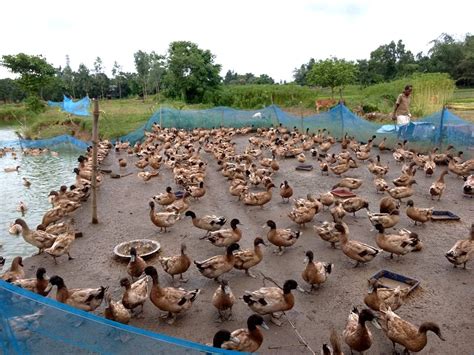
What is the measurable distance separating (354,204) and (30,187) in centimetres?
1589

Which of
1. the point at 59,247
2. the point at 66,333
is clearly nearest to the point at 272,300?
the point at 66,333

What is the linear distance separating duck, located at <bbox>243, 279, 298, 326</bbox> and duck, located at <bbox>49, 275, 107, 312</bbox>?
265 cm

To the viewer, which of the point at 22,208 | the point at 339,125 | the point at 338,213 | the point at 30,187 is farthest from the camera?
the point at 339,125

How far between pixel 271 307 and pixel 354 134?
1818 centimetres

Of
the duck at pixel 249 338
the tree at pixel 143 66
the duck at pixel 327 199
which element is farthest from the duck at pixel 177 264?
the tree at pixel 143 66

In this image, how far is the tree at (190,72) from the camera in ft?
156

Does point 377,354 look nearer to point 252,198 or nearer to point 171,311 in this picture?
point 171,311

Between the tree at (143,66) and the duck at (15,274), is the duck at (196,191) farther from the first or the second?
the tree at (143,66)

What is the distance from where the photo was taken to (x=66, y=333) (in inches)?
133

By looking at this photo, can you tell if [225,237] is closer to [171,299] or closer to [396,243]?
[171,299]

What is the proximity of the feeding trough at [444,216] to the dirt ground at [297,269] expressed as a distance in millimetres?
201

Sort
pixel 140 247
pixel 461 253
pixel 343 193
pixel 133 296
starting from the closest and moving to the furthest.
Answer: pixel 133 296 → pixel 461 253 → pixel 140 247 → pixel 343 193

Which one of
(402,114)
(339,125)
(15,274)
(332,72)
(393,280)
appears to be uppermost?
(332,72)

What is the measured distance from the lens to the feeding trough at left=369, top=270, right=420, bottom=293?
7174mm
